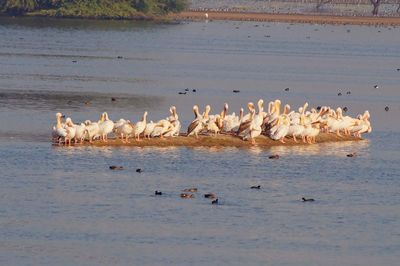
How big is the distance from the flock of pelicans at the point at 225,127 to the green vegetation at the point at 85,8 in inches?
2734

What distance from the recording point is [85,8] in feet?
337

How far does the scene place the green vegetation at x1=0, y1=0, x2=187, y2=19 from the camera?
101938mm

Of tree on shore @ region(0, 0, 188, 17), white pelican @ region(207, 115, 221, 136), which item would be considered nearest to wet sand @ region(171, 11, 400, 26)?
tree on shore @ region(0, 0, 188, 17)

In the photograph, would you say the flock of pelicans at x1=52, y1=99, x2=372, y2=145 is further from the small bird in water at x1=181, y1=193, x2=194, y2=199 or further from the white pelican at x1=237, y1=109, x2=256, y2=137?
the small bird in water at x1=181, y1=193, x2=194, y2=199

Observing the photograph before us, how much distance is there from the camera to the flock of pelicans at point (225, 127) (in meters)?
29.7

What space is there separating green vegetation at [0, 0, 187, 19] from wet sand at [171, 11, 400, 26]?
Result: 1351 cm

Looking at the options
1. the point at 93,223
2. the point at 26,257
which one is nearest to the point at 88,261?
the point at 26,257

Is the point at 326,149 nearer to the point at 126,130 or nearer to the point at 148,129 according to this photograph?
the point at 148,129

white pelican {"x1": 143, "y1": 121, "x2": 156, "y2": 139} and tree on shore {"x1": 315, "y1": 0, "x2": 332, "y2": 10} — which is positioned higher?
tree on shore {"x1": 315, "y1": 0, "x2": 332, "y2": 10}

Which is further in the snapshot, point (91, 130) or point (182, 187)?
point (91, 130)

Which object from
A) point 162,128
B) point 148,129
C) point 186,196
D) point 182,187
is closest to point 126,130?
point 148,129

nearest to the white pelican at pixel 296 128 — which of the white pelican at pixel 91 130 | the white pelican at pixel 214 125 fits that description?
the white pelican at pixel 214 125

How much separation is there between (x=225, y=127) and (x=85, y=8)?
235ft

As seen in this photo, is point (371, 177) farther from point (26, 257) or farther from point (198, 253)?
point (26, 257)
